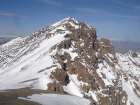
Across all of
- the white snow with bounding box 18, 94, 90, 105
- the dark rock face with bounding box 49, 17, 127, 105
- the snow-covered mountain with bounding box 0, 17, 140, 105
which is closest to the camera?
the white snow with bounding box 18, 94, 90, 105

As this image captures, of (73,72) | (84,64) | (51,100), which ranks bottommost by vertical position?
(51,100)

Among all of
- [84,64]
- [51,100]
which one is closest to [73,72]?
[84,64]

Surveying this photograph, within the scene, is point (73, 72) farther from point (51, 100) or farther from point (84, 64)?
point (51, 100)

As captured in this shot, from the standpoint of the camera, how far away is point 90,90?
150 feet

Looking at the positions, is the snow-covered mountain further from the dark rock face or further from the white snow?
the white snow

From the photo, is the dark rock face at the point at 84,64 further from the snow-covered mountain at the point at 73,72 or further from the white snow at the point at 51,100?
the white snow at the point at 51,100

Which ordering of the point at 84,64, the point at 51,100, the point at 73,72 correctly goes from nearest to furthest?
1. the point at 51,100
2. the point at 73,72
3. the point at 84,64

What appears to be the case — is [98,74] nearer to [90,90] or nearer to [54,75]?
[90,90]

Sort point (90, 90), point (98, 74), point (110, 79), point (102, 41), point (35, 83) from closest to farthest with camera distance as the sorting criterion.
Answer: point (35, 83) → point (90, 90) → point (98, 74) → point (110, 79) → point (102, 41)

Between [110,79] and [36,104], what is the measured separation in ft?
164

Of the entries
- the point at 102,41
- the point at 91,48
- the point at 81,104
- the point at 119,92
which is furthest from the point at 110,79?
the point at 81,104

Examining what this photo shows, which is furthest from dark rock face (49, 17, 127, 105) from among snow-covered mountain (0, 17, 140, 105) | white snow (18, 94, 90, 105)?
white snow (18, 94, 90, 105)

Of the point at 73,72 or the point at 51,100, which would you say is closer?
the point at 51,100

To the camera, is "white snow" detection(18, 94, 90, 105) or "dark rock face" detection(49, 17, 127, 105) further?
"dark rock face" detection(49, 17, 127, 105)
